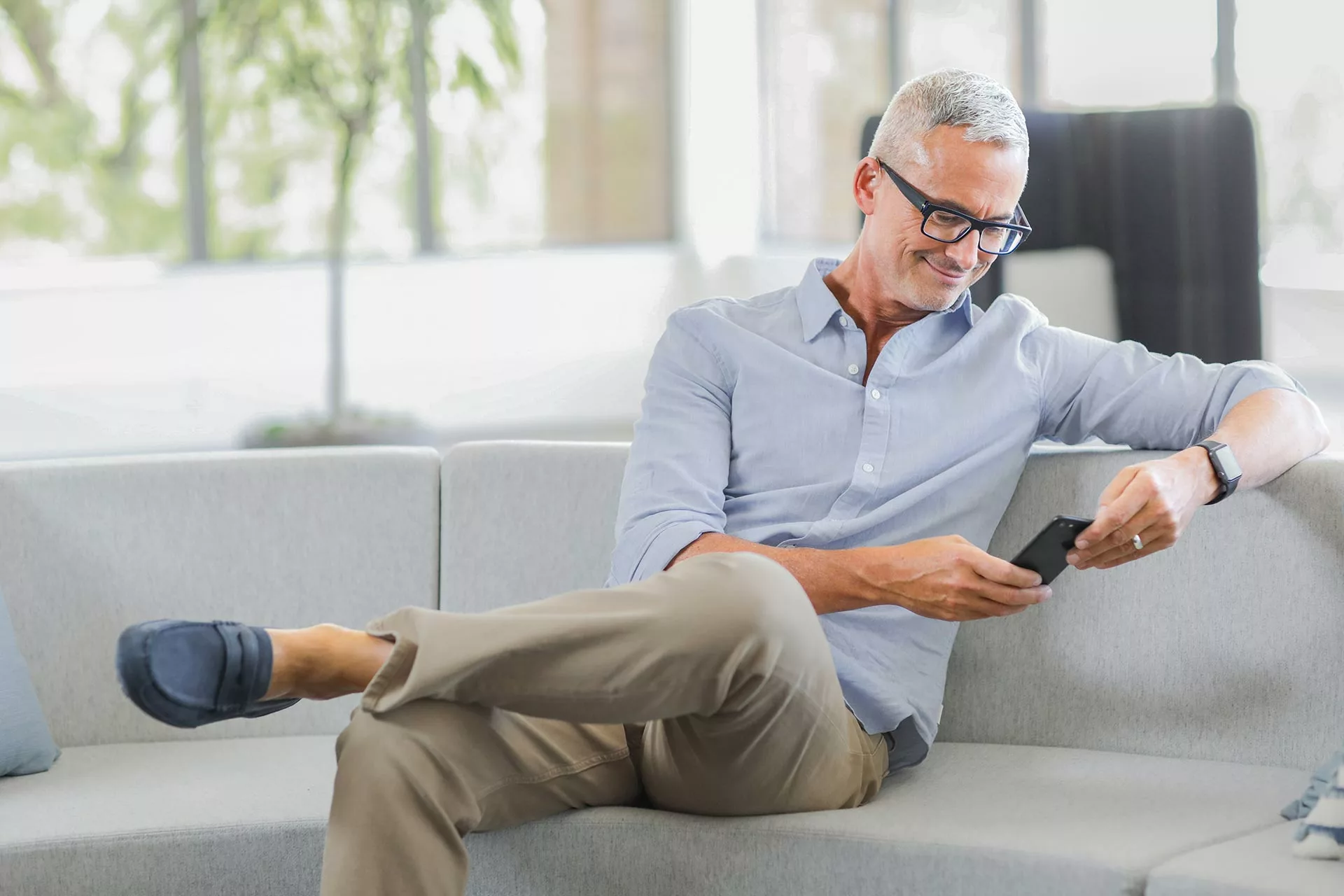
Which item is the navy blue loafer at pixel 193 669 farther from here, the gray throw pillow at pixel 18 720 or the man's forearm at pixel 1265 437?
the man's forearm at pixel 1265 437

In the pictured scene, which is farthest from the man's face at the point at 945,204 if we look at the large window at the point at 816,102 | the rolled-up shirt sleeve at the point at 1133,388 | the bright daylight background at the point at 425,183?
the large window at the point at 816,102

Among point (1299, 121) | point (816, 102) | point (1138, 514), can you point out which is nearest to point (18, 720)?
point (1138, 514)

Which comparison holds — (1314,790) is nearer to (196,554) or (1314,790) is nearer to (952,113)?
(952,113)

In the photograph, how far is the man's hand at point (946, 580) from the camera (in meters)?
1.49

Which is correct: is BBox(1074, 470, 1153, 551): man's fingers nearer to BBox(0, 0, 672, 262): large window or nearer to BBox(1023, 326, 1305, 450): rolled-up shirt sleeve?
BBox(1023, 326, 1305, 450): rolled-up shirt sleeve

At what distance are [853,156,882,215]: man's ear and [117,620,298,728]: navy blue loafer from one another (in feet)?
3.17

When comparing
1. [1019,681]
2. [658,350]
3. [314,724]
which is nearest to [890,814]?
[1019,681]

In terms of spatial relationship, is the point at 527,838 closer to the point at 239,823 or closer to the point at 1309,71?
the point at 239,823

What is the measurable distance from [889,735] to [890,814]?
170mm

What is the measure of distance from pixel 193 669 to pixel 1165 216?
2317 millimetres

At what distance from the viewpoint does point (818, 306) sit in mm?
1893

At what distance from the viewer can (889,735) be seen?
5.64 feet

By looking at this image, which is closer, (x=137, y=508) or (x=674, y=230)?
(x=137, y=508)

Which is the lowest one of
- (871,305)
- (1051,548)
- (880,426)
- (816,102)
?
(1051,548)
